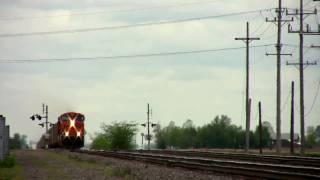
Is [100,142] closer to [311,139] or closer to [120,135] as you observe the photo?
[120,135]

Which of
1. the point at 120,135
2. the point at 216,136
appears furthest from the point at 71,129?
the point at 216,136

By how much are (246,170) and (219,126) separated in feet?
419

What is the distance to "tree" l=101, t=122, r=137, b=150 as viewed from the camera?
266 ft

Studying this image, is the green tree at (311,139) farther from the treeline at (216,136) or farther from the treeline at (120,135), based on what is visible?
the treeline at (120,135)

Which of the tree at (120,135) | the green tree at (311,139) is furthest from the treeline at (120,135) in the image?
the green tree at (311,139)

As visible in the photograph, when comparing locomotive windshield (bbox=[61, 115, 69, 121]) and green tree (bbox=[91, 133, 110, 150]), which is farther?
green tree (bbox=[91, 133, 110, 150])

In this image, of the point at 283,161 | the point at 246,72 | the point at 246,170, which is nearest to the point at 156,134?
the point at 246,72

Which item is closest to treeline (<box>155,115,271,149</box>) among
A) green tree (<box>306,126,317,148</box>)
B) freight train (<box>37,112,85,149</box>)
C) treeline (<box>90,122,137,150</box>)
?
green tree (<box>306,126,317,148</box>)

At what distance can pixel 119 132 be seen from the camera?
3209 inches

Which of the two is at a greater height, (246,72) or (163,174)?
(246,72)

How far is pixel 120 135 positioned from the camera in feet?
269

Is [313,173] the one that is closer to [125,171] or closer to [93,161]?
[125,171]

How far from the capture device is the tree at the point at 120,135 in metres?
81.1

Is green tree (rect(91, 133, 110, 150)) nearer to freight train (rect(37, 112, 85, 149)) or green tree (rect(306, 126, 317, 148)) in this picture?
freight train (rect(37, 112, 85, 149))
